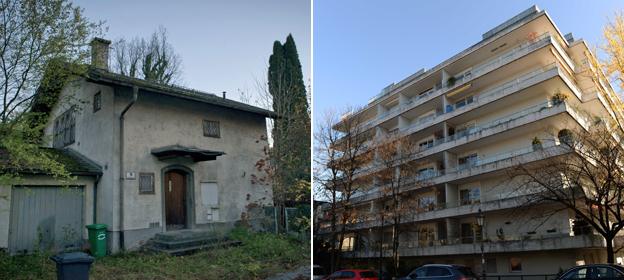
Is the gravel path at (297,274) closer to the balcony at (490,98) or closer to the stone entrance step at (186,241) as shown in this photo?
the stone entrance step at (186,241)

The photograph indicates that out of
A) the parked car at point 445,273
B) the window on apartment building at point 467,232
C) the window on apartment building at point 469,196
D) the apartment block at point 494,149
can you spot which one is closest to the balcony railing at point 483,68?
the apartment block at point 494,149

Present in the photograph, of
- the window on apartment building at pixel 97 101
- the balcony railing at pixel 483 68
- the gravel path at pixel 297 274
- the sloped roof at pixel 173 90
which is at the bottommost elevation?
the gravel path at pixel 297 274

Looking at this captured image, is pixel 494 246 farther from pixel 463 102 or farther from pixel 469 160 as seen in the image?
pixel 463 102

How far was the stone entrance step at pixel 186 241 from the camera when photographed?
2.47 m

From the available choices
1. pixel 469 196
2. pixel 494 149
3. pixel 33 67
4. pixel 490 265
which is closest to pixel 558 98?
pixel 494 149

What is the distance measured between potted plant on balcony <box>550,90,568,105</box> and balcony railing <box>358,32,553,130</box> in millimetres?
1337

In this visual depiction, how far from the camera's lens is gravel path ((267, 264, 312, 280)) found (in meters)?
2.83

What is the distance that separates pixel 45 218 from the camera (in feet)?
6.91

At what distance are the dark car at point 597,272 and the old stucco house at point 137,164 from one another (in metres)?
3.89

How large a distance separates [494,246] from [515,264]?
1.62 feet

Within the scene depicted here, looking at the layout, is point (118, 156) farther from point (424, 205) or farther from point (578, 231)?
point (424, 205)

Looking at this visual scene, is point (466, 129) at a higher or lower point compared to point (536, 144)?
higher

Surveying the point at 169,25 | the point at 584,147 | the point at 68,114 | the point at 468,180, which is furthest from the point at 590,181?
the point at 68,114

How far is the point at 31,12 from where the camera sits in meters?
2.32
